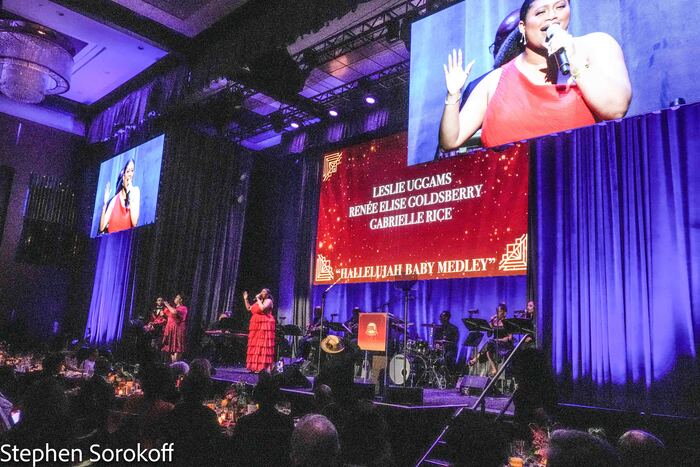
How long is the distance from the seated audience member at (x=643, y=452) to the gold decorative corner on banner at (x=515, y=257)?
5.88 metres

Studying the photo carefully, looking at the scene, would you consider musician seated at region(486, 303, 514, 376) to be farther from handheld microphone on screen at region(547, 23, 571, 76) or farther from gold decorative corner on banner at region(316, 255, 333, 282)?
handheld microphone on screen at region(547, 23, 571, 76)

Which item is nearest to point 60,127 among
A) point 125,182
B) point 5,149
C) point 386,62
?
point 5,149

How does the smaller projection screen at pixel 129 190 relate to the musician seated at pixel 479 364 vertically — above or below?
above

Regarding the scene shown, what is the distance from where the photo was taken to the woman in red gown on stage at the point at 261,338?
8602 millimetres

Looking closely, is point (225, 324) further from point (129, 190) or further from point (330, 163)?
point (330, 163)

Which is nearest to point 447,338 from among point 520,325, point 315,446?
point 520,325

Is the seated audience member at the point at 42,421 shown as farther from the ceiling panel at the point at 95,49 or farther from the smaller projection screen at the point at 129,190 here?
the smaller projection screen at the point at 129,190

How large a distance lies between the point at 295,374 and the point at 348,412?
3.48m

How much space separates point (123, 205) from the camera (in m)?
11.0

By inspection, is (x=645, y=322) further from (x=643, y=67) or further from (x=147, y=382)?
(x=147, y=382)

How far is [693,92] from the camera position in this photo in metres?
3.76

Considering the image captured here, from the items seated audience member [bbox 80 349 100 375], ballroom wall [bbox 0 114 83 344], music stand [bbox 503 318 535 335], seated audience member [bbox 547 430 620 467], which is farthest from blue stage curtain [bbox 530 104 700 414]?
ballroom wall [bbox 0 114 83 344]

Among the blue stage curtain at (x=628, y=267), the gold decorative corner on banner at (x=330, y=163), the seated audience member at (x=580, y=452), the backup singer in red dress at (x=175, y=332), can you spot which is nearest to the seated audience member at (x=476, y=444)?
the seated audience member at (x=580, y=452)

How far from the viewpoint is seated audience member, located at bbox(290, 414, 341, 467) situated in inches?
75.4
